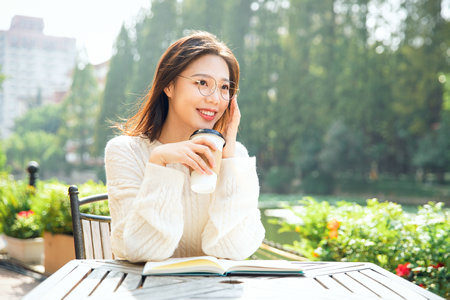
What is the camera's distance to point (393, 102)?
20.7 metres

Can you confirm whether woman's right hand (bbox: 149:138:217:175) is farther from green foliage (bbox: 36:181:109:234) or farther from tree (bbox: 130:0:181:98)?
tree (bbox: 130:0:181:98)

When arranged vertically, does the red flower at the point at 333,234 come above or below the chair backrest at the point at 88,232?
below

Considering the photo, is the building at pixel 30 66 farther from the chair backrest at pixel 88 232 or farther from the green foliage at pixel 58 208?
the chair backrest at pixel 88 232

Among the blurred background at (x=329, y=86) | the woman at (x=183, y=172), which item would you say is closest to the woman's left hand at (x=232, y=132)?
the woman at (x=183, y=172)

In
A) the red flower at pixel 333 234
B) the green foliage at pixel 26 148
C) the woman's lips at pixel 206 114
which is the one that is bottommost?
the green foliage at pixel 26 148

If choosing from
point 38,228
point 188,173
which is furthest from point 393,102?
point 188,173

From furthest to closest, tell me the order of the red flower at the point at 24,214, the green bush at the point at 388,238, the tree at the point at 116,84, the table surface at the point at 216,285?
the tree at the point at 116,84 < the red flower at the point at 24,214 < the green bush at the point at 388,238 < the table surface at the point at 216,285

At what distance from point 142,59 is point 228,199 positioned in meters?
25.9

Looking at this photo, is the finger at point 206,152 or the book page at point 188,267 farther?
the finger at point 206,152

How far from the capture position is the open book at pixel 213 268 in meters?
1.04

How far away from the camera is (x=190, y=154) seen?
1169 mm

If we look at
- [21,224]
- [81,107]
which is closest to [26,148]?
[81,107]

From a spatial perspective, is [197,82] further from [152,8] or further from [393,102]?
[152,8]

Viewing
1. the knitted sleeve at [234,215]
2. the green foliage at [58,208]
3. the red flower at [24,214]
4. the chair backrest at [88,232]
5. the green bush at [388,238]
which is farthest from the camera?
the red flower at [24,214]
